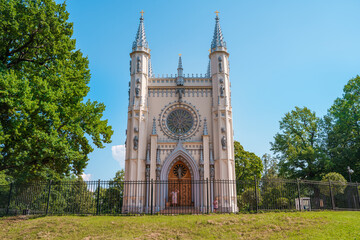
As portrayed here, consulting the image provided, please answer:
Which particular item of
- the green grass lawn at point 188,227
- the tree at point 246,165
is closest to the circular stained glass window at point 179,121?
the tree at point 246,165

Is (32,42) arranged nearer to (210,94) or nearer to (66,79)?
(66,79)

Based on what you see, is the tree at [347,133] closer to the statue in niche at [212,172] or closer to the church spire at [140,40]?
the statue in niche at [212,172]

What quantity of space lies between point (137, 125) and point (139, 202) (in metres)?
6.54

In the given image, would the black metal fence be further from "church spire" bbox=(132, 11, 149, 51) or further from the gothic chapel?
"church spire" bbox=(132, 11, 149, 51)

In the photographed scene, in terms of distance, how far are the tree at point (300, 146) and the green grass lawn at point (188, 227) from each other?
15.3 m

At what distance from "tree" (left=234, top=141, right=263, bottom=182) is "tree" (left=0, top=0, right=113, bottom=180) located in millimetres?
22610

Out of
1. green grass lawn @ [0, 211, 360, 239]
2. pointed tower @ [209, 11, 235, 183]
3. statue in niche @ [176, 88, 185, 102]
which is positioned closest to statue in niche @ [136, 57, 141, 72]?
statue in niche @ [176, 88, 185, 102]

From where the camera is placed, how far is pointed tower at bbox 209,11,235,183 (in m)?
24.3

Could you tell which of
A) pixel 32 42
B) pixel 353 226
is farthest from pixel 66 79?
pixel 353 226

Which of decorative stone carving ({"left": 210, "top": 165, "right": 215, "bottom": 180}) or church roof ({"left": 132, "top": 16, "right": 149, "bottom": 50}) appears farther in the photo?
church roof ({"left": 132, "top": 16, "right": 149, "bottom": 50})

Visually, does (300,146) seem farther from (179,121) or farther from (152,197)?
(152,197)

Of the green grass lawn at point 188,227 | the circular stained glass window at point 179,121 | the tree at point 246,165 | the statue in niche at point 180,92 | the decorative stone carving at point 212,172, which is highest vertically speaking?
the statue in niche at point 180,92

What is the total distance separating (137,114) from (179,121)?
13.0 ft

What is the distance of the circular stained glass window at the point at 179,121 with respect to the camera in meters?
26.3
